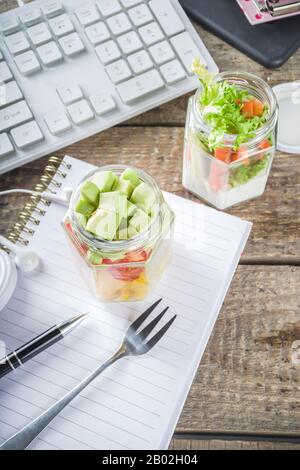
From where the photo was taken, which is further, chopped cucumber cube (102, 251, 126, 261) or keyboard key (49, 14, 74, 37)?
keyboard key (49, 14, 74, 37)

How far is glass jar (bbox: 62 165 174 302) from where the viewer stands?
0.60 m

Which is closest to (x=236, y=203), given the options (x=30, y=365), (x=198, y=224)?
(x=198, y=224)

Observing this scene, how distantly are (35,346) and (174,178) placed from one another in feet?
0.94

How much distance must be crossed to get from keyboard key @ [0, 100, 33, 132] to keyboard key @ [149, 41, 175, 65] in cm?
19

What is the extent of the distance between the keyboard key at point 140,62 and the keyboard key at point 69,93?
8cm

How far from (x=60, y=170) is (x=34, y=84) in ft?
0.41

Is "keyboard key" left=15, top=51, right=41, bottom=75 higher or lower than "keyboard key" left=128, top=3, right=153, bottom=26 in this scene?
higher

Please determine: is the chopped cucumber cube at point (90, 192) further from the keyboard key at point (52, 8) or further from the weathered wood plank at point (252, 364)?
the keyboard key at point (52, 8)

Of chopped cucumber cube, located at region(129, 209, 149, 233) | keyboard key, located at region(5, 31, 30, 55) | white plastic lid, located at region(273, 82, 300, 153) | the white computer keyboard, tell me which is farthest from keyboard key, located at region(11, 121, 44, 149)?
white plastic lid, located at region(273, 82, 300, 153)

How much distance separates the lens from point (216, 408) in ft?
2.08

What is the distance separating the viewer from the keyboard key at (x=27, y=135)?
732 millimetres

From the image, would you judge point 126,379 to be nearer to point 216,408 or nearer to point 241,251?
point 216,408

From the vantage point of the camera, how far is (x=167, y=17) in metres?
0.79

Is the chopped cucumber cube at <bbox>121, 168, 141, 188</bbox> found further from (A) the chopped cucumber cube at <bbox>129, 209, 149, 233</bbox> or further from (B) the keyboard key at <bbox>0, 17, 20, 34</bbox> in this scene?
(B) the keyboard key at <bbox>0, 17, 20, 34</bbox>
